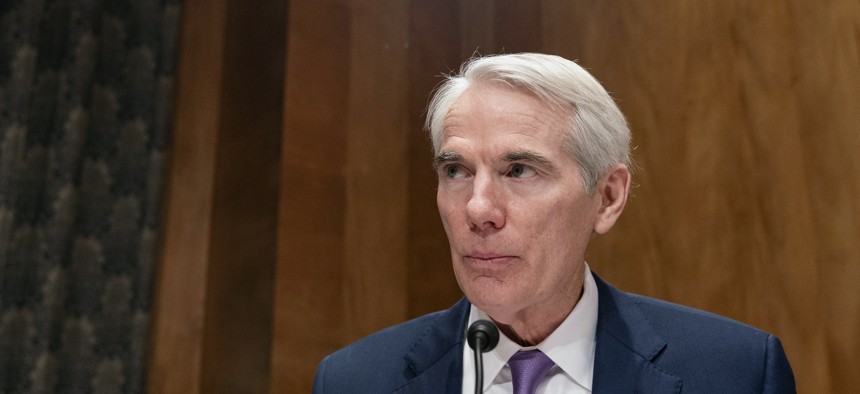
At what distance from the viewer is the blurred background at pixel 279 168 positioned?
8.88 ft

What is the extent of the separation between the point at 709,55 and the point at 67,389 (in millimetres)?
2832

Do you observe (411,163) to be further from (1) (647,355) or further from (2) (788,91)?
(1) (647,355)

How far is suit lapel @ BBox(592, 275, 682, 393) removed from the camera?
1713 mm

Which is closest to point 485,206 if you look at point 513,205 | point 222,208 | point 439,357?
point 513,205

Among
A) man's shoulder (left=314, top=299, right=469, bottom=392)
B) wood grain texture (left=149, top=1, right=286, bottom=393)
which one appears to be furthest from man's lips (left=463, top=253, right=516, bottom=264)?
wood grain texture (left=149, top=1, right=286, bottom=393)

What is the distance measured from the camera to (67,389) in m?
3.52

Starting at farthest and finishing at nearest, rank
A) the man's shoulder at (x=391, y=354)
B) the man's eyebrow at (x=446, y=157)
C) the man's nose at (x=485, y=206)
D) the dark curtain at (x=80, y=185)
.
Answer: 1. the dark curtain at (x=80, y=185)
2. the man's shoulder at (x=391, y=354)
3. the man's eyebrow at (x=446, y=157)
4. the man's nose at (x=485, y=206)

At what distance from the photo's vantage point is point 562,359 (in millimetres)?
1764

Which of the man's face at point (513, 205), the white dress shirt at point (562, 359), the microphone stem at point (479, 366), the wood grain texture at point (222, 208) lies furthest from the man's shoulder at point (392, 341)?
the wood grain texture at point (222, 208)

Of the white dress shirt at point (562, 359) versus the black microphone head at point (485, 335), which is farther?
the white dress shirt at point (562, 359)

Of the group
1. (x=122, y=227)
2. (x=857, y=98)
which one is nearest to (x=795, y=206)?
(x=857, y=98)

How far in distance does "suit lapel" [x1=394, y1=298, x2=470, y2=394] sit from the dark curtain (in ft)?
6.72

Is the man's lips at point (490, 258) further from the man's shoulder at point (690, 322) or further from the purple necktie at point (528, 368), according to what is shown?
the man's shoulder at point (690, 322)

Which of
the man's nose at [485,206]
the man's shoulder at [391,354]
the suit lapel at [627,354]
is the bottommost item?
the man's shoulder at [391,354]
